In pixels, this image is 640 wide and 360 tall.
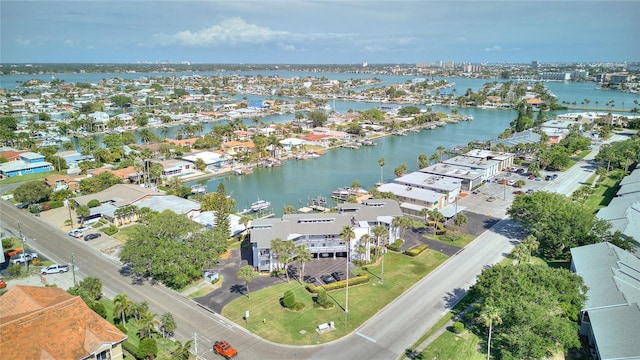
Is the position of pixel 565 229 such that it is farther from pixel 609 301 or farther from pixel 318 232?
pixel 318 232

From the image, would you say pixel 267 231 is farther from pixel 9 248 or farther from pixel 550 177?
pixel 550 177

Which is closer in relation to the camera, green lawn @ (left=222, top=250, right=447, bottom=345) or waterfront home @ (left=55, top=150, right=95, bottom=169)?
green lawn @ (left=222, top=250, right=447, bottom=345)

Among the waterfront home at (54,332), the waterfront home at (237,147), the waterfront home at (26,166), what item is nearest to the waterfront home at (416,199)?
the waterfront home at (54,332)

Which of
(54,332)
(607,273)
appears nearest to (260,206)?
(54,332)

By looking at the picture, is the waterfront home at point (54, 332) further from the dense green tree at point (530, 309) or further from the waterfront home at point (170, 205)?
the waterfront home at point (170, 205)

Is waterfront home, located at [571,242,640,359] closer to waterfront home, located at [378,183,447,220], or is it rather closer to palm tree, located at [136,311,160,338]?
waterfront home, located at [378,183,447,220]

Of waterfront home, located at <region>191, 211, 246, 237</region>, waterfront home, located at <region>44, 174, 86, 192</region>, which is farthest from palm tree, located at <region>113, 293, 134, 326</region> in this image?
waterfront home, located at <region>44, 174, 86, 192</region>
